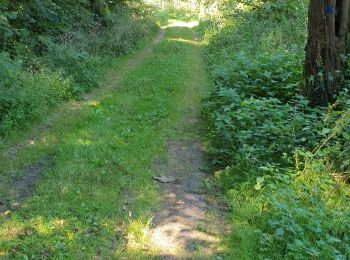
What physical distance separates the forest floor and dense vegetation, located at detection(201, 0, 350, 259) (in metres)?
0.40

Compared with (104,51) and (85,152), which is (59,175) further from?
(104,51)

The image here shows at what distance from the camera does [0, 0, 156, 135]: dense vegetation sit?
834cm

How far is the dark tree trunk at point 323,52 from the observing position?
22.9ft

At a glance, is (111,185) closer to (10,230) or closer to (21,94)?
(10,230)

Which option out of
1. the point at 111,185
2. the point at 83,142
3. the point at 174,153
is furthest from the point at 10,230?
the point at 174,153

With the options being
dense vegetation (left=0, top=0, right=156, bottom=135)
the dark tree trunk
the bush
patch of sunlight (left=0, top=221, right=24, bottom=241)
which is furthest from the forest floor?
the dark tree trunk

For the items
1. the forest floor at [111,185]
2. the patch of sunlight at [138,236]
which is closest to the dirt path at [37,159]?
the forest floor at [111,185]

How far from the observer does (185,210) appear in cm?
521

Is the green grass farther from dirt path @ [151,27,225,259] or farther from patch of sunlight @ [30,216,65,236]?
dirt path @ [151,27,225,259]

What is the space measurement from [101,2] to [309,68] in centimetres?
1270

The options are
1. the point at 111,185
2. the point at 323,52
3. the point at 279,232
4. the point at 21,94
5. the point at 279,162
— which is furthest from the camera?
the point at 21,94

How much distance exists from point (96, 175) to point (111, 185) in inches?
14.3

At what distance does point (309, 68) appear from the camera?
7.18m

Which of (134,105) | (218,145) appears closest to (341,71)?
(218,145)
